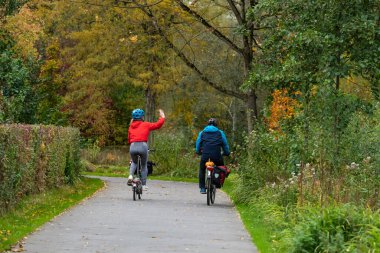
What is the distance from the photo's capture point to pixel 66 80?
4884 centimetres

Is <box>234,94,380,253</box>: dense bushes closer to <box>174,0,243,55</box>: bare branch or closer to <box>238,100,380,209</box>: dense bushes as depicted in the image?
<box>238,100,380,209</box>: dense bushes

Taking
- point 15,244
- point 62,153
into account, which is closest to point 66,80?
point 62,153

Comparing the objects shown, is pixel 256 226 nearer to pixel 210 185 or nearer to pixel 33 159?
pixel 210 185

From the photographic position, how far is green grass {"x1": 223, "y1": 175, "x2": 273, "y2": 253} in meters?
12.3

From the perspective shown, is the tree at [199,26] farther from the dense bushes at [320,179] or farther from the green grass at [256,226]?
the green grass at [256,226]

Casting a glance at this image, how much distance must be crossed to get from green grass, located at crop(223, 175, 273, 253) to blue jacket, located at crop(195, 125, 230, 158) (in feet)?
4.41

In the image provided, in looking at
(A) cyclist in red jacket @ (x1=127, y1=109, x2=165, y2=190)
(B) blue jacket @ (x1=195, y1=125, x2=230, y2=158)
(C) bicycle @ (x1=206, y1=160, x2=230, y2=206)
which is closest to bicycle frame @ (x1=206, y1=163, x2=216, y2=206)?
(C) bicycle @ (x1=206, y1=160, x2=230, y2=206)

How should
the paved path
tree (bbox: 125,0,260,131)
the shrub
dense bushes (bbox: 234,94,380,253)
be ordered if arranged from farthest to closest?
tree (bbox: 125,0,260,131)
the paved path
dense bushes (bbox: 234,94,380,253)
the shrub

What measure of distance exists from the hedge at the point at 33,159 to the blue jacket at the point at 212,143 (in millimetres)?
3549

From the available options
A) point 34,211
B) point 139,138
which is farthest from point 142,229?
point 139,138

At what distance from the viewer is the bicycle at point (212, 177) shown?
20.0 metres

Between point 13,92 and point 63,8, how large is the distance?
65.0ft

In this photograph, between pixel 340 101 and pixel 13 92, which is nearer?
pixel 340 101

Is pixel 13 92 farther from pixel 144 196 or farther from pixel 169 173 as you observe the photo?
pixel 169 173
